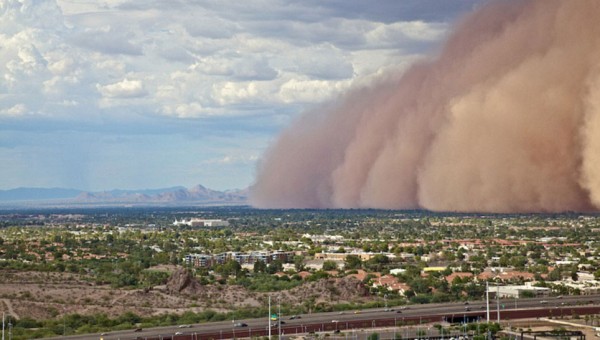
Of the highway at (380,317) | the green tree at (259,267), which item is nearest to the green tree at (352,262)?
the green tree at (259,267)

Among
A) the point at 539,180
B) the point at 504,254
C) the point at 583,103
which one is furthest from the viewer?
the point at 539,180

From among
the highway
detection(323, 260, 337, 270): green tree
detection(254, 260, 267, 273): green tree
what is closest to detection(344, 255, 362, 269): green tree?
detection(323, 260, 337, 270): green tree

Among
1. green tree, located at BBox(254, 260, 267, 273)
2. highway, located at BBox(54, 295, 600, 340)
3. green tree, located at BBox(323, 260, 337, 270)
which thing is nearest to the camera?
highway, located at BBox(54, 295, 600, 340)

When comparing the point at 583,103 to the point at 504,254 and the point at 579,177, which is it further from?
the point at 504,254

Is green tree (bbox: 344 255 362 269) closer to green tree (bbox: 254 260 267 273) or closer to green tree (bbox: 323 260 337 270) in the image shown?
green tree (bbox: 323 260 337 270)

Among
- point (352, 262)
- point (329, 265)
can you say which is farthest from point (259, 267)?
point (352, 262)

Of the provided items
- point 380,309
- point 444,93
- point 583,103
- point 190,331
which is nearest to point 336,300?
point 380,309

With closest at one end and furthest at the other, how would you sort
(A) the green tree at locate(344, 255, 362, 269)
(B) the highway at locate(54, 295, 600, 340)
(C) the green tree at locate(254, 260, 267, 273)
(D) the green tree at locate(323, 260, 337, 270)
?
(B) the highway at locate(54, 295, 600, 340)
(C) the green tree at locate(254, 260, 267, 273)
(D) the green tree at locate(323, 260, 337, 270)
(A) the green tree at locate(344, 255, 362, 269)

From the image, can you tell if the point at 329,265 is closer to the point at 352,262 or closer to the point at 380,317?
the point at 352,262
